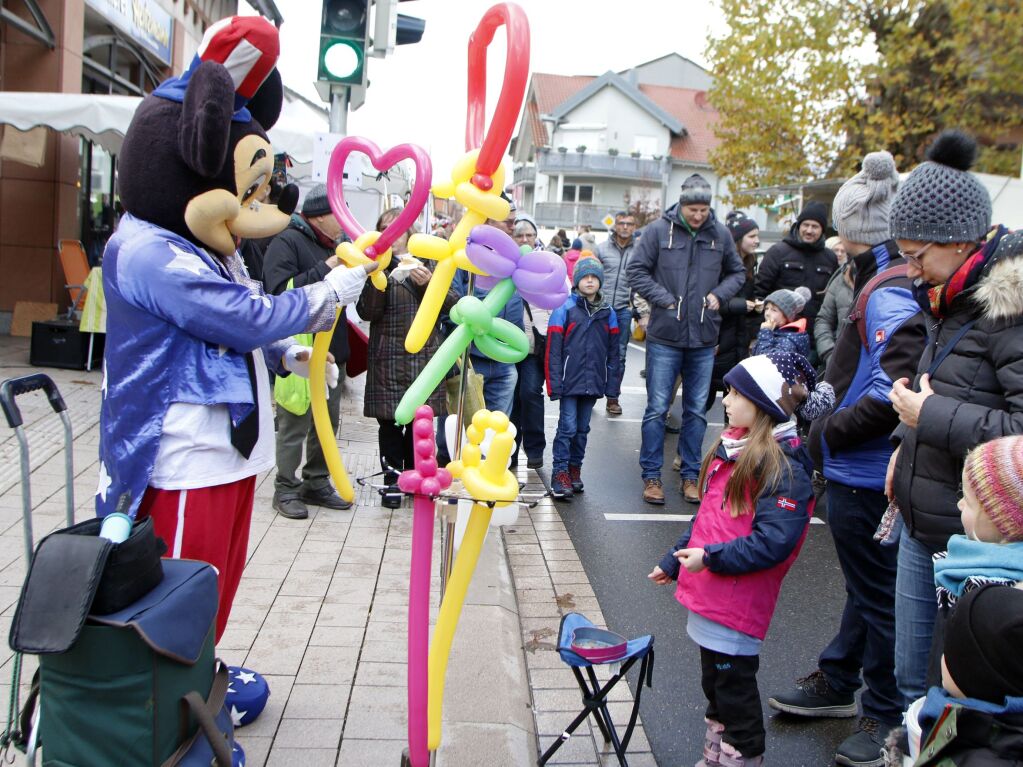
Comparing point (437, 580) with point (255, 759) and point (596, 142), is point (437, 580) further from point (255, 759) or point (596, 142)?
point (596, 142)

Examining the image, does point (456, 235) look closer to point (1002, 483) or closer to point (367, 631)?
point (1002, 483)

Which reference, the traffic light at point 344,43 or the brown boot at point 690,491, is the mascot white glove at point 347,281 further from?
the brown boot at point 690,491

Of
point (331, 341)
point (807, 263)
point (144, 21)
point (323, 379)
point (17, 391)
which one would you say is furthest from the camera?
point (144, 21)

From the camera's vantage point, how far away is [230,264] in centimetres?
283

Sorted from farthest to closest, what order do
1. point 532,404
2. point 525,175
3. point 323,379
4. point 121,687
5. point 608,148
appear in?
point 525,175
point 608,148
point 532,404
point 323,379
point 121,687

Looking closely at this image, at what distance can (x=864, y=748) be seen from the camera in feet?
10.3

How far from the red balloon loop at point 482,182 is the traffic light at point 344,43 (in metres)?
3.93

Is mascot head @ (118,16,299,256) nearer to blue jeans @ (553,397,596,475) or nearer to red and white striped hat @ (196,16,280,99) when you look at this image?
red and white striped hat @ (196,16,280,99)

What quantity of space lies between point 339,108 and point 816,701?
4802 millimetres

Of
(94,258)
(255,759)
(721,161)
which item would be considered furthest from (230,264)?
(721,161)

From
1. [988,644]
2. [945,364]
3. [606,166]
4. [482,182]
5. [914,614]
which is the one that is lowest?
[914,614]

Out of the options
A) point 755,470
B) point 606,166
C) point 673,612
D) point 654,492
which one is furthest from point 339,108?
point 606,166

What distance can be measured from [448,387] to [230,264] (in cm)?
339

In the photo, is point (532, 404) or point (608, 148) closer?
point (532, 404)
